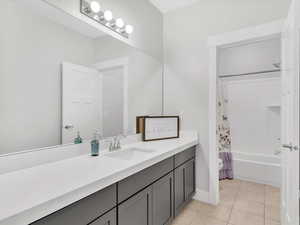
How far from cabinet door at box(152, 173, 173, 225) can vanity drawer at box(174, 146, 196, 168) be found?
181 mm

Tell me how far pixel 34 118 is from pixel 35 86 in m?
0.22

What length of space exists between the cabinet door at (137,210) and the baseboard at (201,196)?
112cm

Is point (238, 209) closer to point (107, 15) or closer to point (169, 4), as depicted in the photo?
point (107, 15)

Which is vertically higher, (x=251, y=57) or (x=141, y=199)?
(x=251, y=57)

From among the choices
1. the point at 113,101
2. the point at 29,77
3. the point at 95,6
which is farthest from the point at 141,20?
the point at 29,77

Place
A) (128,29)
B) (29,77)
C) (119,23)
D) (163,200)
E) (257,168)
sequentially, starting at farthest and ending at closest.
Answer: (257,168), (128,29), (119,23), (163,200), (29,77)

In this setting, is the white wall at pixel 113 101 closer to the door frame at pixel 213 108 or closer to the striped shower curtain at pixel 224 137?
the door frame at pixel 213 108

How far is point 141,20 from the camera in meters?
2.24

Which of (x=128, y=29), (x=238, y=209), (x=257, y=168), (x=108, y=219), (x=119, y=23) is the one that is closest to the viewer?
(x=108, y=219)

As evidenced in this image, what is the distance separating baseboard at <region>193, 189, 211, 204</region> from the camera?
2.24 metres

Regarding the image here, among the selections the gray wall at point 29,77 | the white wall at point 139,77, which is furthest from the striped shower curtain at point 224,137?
the gray wall at point 29,77

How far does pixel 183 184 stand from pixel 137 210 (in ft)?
2.84

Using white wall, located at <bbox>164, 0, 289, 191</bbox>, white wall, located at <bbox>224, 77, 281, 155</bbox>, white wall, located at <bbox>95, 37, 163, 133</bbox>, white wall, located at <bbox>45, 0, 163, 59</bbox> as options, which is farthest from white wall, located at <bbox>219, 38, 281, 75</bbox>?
white wall, located at <bbox>95, 37, 163, 133</bbox>

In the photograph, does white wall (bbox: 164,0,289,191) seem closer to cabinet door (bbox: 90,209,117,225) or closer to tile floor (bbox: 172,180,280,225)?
tile floor (bbox: 172,180,280,225)
